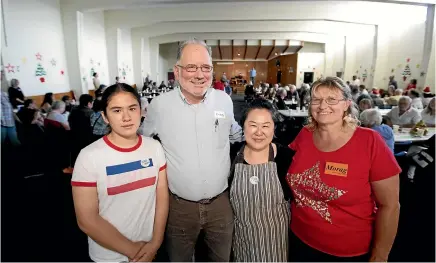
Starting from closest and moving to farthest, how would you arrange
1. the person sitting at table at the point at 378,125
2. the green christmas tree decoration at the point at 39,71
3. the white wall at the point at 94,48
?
the person sitting at table at the point at 378,125, the green christmas tree decoration at the point at 39,71, the white wall at the point at 94,48

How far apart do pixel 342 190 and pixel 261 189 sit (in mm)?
402

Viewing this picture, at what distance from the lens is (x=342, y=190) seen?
1.27 meters

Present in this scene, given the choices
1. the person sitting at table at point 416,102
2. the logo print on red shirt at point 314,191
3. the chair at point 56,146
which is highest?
the person sitting at table at point 416,102

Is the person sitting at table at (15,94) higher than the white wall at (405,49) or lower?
lower

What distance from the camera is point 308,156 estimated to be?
1.38 metres

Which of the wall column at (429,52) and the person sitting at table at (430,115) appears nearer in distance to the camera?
the person sitting at table at (430,115)

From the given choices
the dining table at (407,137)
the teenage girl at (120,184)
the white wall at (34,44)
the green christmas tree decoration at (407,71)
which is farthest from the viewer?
the green christmas tree decoration at (407,71)

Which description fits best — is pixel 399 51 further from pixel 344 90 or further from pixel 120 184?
pixel 120 184

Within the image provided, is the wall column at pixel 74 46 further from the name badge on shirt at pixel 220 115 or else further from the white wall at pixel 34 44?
the name badge on shirt at pixel 220 115

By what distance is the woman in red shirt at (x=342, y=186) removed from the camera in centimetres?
124

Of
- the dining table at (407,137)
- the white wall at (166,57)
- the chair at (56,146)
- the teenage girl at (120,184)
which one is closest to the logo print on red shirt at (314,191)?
the teenage girl at (120,184)

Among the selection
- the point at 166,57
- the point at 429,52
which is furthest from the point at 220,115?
the point at 166,57

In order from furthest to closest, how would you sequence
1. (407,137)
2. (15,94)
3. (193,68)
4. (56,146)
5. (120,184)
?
1. (15,94)
2. (56,146)
3. (407,137)
4. (193,68)
5. (120,184)

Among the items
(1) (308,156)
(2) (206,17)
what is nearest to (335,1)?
(2) (206,17)
